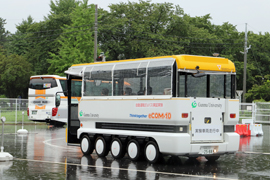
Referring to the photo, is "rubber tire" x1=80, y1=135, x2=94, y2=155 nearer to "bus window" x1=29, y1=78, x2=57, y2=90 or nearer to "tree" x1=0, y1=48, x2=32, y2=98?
"bus window" x1=29, y1=78, x2=57, y2=90

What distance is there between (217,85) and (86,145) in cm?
478

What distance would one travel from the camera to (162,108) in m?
13.4

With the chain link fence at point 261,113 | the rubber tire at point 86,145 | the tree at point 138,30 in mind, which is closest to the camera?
the rubber tire at point 86,145

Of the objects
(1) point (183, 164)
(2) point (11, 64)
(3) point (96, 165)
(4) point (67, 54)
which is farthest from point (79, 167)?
(2) point (11, 64)

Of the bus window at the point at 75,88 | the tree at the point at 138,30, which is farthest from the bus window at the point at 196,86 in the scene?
the tree at the point at 138,30

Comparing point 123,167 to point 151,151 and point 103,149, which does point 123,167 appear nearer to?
point 151,151

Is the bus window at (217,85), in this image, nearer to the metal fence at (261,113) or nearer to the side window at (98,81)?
the side window at (98,81)

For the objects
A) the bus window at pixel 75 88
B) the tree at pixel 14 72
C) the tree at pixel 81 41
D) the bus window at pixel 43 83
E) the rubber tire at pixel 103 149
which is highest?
the tree at pixel 81 41

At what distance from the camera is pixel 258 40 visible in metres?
75.0

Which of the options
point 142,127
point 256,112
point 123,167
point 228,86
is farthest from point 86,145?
point 256,112

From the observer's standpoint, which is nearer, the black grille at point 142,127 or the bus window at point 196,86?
the black grille at point 142,127

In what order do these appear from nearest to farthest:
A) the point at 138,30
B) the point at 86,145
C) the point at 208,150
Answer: the point at 208,150 < the point at 86,145 < the point at 138,30

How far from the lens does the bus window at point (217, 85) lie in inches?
561

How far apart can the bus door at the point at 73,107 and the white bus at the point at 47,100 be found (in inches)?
630
